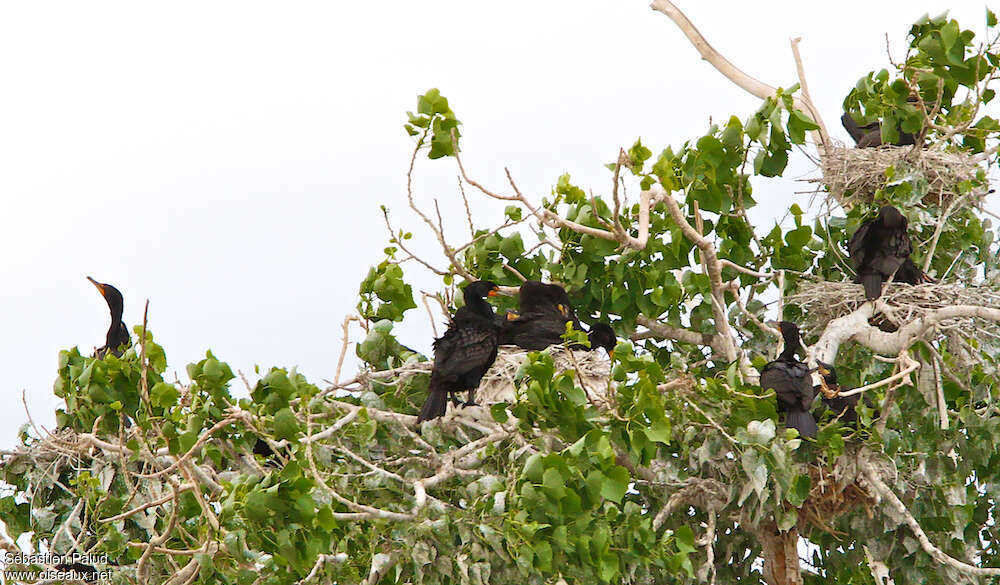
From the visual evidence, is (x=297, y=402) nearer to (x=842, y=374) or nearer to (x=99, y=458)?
(x=99, y=458)

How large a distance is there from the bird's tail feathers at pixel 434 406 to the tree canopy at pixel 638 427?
0.39 feet

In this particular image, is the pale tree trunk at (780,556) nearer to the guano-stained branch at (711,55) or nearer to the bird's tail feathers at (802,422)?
the bird's tail feathers at (802,422)

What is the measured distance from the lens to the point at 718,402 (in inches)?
270

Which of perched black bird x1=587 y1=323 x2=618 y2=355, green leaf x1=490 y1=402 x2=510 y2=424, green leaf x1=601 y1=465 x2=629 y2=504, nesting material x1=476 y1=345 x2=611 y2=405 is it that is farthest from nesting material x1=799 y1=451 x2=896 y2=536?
perched black bird x1=587 y1=323 x2=618 y2=355

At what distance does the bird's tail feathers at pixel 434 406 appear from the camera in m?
7.20

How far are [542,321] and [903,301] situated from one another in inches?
97.6

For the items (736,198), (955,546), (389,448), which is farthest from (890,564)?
(389,448)

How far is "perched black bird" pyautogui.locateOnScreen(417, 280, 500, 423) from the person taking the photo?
7.23 m

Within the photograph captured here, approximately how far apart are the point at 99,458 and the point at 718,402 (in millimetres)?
3966

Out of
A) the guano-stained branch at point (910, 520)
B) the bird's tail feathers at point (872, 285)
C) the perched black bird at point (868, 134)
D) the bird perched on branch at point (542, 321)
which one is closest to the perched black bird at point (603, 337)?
the bird perched on branch at point (542, 321)

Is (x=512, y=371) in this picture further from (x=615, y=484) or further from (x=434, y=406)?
(x=615, y=484)

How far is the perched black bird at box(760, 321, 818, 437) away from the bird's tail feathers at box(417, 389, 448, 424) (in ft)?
6.19

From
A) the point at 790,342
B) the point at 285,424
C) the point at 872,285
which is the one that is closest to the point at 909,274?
the point at 872,285

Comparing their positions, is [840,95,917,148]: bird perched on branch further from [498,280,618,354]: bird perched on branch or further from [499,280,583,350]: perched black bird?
[499,280,583,350]: perched black bird
